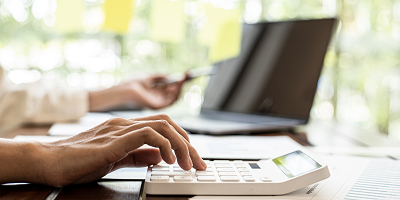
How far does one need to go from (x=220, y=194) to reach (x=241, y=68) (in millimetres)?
680

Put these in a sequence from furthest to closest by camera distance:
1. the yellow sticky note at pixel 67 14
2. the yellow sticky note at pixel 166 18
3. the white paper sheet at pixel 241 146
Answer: the yellow sticky note at pixel 166 18, the yellow sticky note at pixel 67 14, the white paper sheet at pixel 241 146

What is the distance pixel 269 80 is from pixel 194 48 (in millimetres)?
970

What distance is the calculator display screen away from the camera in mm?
396

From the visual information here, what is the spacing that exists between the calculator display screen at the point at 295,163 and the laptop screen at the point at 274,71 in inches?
13.6

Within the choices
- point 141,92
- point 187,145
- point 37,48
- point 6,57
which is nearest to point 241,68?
point 141,92

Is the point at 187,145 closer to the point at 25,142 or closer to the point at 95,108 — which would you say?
the point at 25,142

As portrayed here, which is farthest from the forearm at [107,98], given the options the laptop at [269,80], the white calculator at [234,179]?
the white calculator at [234,179]

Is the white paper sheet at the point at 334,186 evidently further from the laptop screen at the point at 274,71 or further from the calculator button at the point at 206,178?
the laptop screen at the point at 274,71

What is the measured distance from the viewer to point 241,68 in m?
1.00

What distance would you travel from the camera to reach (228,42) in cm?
111

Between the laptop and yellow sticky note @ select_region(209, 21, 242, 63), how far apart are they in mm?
28

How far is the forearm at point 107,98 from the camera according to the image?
1.05m

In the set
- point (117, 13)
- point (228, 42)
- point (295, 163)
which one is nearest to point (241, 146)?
point (295, 163)

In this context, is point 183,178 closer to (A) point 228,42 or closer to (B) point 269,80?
(B) point 269,80
